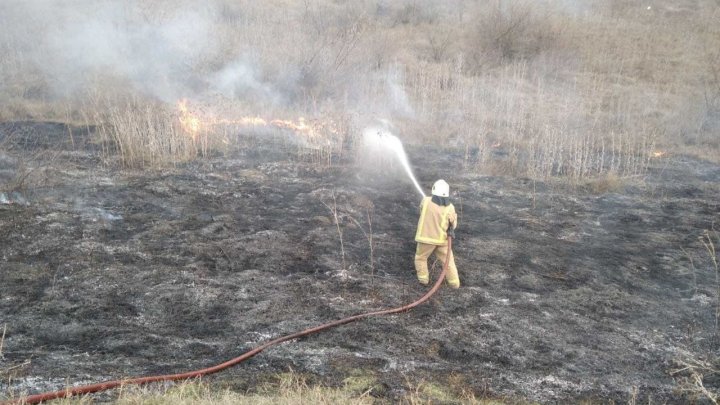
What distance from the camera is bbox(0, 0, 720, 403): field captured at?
16.1ft

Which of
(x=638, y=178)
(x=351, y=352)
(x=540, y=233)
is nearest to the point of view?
(x=351, y=352)

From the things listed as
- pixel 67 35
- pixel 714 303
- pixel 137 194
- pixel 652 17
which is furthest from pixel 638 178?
pixel 67 35

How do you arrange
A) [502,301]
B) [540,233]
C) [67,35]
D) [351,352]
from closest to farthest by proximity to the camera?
[351,352] → [502,301] → [540,233] → [67,35]

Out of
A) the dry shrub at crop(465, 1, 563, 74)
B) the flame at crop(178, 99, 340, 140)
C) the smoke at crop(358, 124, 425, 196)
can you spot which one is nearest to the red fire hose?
the smoke at crop(358, 124, 425, 196)

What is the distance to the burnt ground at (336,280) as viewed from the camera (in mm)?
4746

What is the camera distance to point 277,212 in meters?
7.97

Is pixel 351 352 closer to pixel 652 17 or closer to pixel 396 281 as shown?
pixel 396 281

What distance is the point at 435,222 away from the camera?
6.04 m

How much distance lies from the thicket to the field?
0.08 metres

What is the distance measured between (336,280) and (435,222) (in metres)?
1.20

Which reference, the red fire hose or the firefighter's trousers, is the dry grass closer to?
the red fire hose

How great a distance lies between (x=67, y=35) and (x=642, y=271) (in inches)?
525

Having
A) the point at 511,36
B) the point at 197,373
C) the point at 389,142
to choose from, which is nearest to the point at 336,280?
the point at 197,373

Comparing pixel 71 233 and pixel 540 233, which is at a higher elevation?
pixel 71 233
